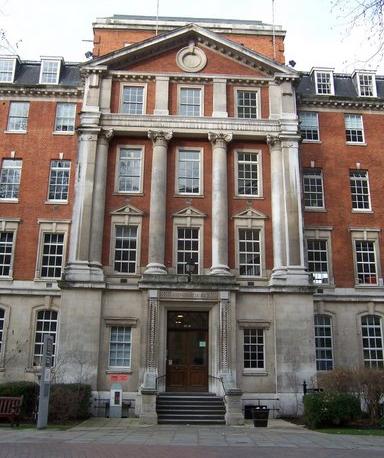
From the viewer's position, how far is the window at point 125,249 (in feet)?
88.4

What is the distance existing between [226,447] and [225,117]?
1869 centimetres

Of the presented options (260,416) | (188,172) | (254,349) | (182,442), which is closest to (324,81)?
(188,172)

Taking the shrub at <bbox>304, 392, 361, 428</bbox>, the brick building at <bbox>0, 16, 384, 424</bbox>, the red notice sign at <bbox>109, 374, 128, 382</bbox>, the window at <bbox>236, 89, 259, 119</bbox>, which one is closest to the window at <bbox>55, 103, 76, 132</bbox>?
the brick building at <bbox>0, 16, 384, 424</bbox>

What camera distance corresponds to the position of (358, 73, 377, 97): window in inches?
1296

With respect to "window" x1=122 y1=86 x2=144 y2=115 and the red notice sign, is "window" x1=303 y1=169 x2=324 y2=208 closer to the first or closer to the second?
"window" x1=122 y1=86 x2=144 y2=115

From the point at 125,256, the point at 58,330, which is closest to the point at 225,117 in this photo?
the point at 125,256

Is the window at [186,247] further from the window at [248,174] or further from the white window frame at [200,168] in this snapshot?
the window at [248,174]

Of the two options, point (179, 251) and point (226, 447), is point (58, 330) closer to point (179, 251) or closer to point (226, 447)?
point (179, 251)

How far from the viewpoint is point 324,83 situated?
33125 millimetres

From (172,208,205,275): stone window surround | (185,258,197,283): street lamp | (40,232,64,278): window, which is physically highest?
(172,208,205,275): stone window surround

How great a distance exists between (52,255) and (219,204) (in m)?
9.37

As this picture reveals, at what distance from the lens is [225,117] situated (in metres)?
28.7

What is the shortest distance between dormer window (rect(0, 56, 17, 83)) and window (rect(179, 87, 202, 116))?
10.6 metres

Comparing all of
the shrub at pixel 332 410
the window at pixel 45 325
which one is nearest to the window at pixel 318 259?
the shrub at pixel 332 410
